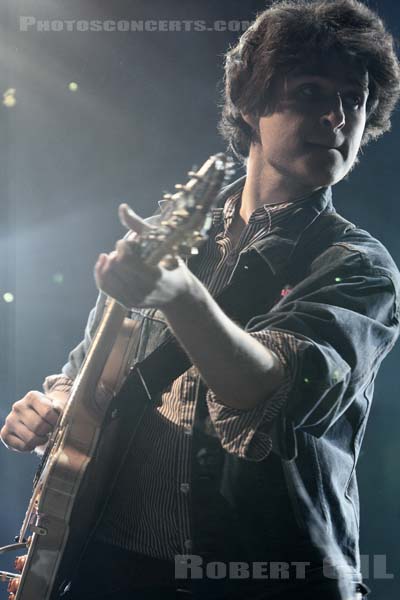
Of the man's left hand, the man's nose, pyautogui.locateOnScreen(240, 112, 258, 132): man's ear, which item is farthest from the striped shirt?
the man's left hand

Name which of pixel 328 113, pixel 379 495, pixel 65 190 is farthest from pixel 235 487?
pixel 65 190

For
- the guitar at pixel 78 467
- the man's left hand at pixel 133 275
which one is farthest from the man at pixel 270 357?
the guitar at pixel 78 467

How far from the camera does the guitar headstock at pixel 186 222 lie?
0.95m

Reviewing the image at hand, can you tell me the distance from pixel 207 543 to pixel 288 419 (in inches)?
16.5

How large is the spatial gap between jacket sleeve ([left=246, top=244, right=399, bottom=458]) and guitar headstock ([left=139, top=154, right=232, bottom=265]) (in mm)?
329

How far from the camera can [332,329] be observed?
49.2 inches

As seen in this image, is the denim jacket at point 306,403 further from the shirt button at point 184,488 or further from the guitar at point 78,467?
the guitar at point 78,467

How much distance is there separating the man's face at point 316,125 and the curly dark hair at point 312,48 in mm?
45

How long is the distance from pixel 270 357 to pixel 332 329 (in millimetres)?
161

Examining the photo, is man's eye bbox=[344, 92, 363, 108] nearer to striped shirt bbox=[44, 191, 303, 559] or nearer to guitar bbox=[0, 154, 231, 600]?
striped shirt bbox=[44, 191, 303, 559]

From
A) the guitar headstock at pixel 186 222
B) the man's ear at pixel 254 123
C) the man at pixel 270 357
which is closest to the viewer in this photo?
the guitar headstock at pixel 186 222

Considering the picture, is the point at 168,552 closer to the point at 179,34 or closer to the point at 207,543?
the point at 207,543

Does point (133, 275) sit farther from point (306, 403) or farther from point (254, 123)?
point (254, 123)

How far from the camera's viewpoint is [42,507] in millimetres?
1441
